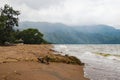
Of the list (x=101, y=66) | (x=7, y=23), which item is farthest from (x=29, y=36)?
(x=101, y=66)

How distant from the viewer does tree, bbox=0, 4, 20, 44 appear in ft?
240

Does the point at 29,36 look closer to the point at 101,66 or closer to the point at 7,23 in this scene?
the point at 7,23

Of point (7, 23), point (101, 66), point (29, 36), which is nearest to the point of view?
point (101, 66)

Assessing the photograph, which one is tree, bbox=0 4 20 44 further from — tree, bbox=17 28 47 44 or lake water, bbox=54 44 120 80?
tree, bbox=17 28 47 44

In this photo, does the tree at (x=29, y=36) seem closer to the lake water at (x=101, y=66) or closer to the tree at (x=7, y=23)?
the tree at (x=7, y=23)

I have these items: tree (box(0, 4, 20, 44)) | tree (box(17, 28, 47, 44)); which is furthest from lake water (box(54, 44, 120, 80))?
tree (box(17, 28, 47, 44))

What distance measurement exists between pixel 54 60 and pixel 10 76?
13025mm

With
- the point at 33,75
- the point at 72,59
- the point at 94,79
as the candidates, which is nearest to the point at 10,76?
the point at 33,75

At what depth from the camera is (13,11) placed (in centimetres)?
7850

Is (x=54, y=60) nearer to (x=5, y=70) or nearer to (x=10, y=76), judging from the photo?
(x=5, y=70)

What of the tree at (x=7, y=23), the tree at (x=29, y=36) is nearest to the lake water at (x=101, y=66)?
the tree at (x=7, y=23)

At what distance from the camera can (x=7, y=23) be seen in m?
77.3

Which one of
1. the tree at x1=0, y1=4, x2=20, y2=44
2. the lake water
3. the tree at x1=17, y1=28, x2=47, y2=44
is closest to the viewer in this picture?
the lake water

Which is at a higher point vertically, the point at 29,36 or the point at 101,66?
the point at 29,36
